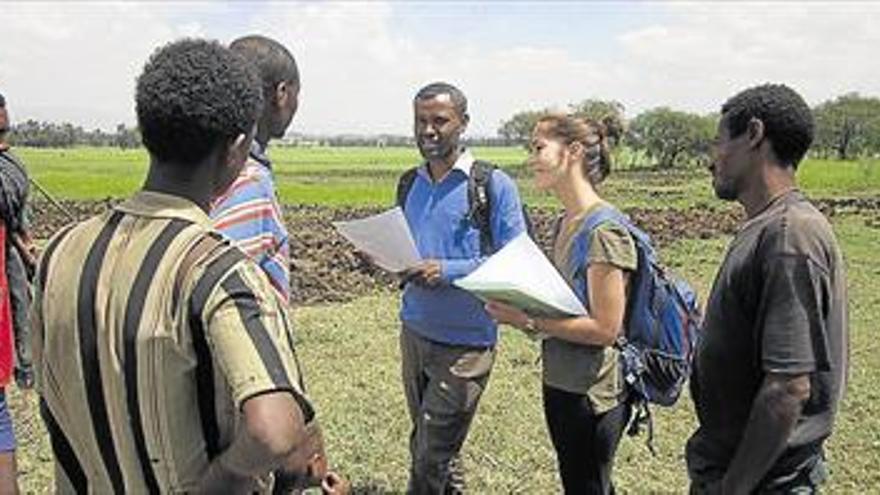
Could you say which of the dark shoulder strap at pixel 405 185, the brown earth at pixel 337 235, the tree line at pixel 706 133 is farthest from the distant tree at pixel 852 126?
the dark shoulder strap at pixel 405 185

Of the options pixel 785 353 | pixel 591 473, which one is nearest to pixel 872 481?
pixel 591 473

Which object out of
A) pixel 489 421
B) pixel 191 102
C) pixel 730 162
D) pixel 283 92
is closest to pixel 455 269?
pixel 283 92

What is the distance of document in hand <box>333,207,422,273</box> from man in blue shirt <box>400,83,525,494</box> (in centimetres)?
7

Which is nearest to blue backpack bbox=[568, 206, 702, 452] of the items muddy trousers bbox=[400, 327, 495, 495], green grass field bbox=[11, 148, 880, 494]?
muddy trousers bbox=[400, 327, 495, 495]

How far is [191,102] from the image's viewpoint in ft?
5.65

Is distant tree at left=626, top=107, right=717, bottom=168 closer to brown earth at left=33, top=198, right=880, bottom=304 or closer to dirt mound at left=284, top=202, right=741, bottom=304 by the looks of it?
brown earth at left=33, top=198, right=880, bottom=304

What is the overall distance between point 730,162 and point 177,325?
1.60 metres

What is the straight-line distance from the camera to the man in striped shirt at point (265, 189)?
257cm

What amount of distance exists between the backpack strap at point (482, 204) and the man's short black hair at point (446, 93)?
0.28 metres

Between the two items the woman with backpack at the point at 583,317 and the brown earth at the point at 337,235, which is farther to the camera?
the brown earth at the point at 337,235

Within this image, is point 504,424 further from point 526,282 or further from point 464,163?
point 526,282

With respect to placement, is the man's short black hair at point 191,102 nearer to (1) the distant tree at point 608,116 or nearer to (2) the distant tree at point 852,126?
(1) the distant tree at point 608,116

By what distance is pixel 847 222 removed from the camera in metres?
24.5

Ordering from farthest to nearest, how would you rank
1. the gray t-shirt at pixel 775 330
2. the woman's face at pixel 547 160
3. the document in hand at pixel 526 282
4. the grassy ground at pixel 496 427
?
the grassy ground at pixel 496 427
the woman's face at pixel 547 160
the document in hand at pixel 526 282
the gray t-shirt at pixel 775 330
